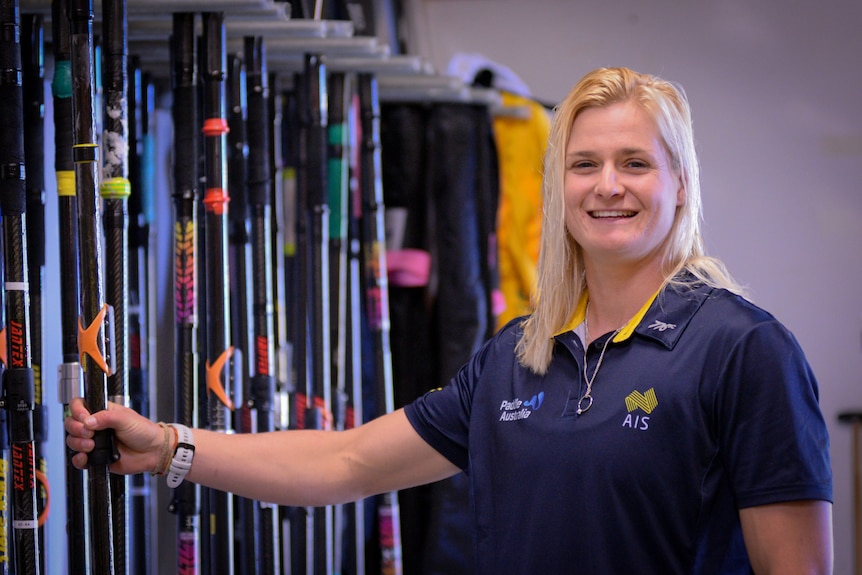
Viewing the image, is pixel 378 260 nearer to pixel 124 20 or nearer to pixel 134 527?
pixel 134 527

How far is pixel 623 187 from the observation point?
5.45 ft

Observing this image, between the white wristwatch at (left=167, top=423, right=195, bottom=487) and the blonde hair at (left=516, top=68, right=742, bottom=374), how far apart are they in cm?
61

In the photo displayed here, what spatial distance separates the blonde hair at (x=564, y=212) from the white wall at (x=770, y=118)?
8.01 ft

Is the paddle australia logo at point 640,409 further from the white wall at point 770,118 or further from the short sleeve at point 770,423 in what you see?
the white wall at point 770,118

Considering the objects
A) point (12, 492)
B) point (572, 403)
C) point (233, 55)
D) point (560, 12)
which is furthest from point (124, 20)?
point (560, 12)

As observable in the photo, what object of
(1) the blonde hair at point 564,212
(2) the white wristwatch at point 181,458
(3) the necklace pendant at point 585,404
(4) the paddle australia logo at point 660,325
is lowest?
(2) the white wristwatch at point 181,458

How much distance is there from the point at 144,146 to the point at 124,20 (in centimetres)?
75

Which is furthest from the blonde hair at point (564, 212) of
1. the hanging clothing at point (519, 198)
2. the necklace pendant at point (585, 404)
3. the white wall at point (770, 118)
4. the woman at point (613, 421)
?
the white wall at point (770, 118)

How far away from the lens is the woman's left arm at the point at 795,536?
57.4 inches

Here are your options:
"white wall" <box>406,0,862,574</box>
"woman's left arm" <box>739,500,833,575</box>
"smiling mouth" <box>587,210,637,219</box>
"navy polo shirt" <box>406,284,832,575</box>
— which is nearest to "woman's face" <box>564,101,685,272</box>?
"smiling mouth" <box>587,210,637,219</box>

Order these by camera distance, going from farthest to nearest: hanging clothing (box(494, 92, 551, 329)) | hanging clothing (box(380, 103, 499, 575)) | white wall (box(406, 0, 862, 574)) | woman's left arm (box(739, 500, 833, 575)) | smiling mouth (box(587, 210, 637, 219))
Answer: white wall (box(406, 0, 862, 574)) → hanging clothing (box(494, 92, 551, 329)) → hanging clothing (box(380, 103, 499, 575)) → smiling mouth (box(587, 210, 637, 219)) → woman's left arm (box(739, 500, 833, 575))

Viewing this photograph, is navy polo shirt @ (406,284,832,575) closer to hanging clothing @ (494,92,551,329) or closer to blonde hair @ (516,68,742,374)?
blonde hair @ (516,68,742,374)

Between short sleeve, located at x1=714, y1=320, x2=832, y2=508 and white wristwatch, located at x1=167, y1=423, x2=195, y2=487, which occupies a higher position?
short sleeve, located at x1=714, y1=320, x2=832, y2=508

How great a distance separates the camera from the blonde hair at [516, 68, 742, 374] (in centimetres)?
169
